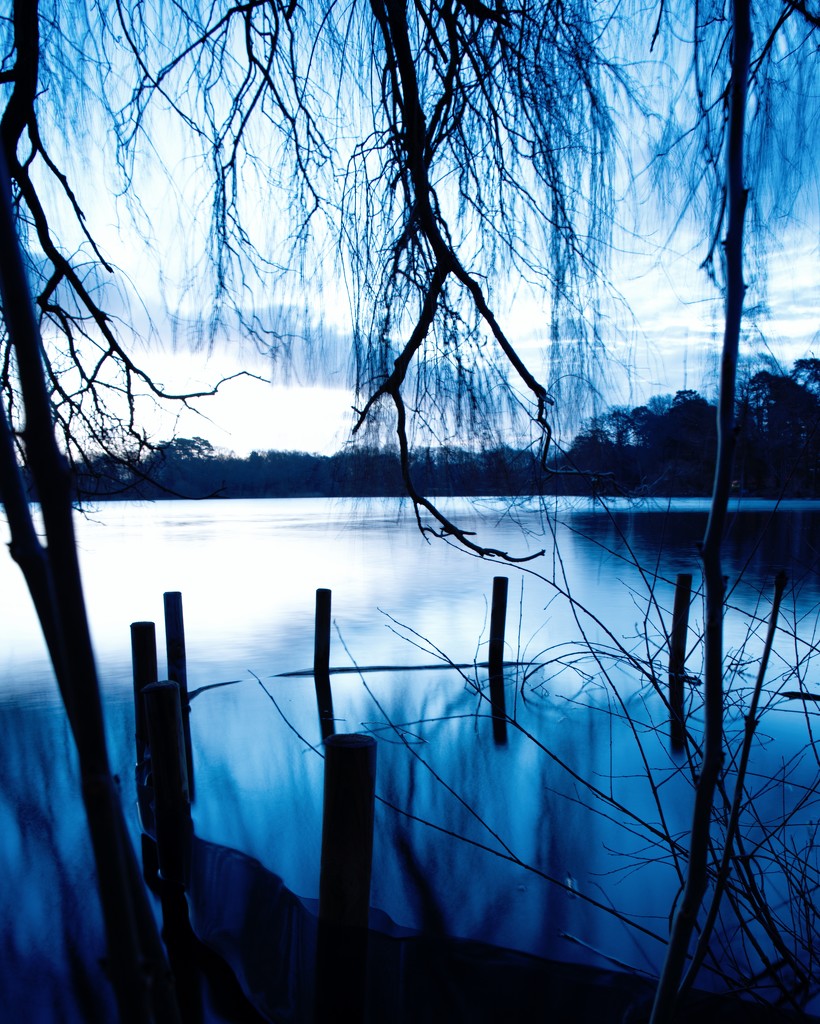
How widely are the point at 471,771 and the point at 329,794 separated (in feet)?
16.6

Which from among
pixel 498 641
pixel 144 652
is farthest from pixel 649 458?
pixel 498 641

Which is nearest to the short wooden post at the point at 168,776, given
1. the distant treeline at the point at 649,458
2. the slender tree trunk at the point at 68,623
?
the distant treeline at the point at 649,458

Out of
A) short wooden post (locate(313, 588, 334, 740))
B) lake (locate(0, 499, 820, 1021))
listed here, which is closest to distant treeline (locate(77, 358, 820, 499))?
lake (locate(0, 499, 820, 1021))

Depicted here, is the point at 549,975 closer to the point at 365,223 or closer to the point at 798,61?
the point at 365,223

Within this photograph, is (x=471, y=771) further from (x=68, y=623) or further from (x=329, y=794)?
(x=68, y=623)

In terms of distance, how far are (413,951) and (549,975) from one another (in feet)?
2.70

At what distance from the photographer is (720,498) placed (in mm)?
552

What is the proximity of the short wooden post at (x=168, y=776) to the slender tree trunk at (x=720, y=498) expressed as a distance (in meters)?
4.13

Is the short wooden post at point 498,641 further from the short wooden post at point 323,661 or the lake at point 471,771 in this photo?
the short wooden post at point 323,661

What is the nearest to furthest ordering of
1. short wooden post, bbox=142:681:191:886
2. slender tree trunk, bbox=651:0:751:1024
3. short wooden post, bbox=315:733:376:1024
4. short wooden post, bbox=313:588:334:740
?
slender tree trunk, bbox=651:0:751:1024
short wooden post, bbox=315:733:376:1024
short wooden post, bbox=142:681:191:886
short wooden post, bbox=313:588:334:740

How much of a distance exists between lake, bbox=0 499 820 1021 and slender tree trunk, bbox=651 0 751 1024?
0.22 meters

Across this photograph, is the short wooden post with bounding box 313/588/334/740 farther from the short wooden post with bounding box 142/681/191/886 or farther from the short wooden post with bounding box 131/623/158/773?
the short wooden post with bounding box 142/681/191/886

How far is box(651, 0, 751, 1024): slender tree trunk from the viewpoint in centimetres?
54

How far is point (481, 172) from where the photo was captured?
7.16 feet
